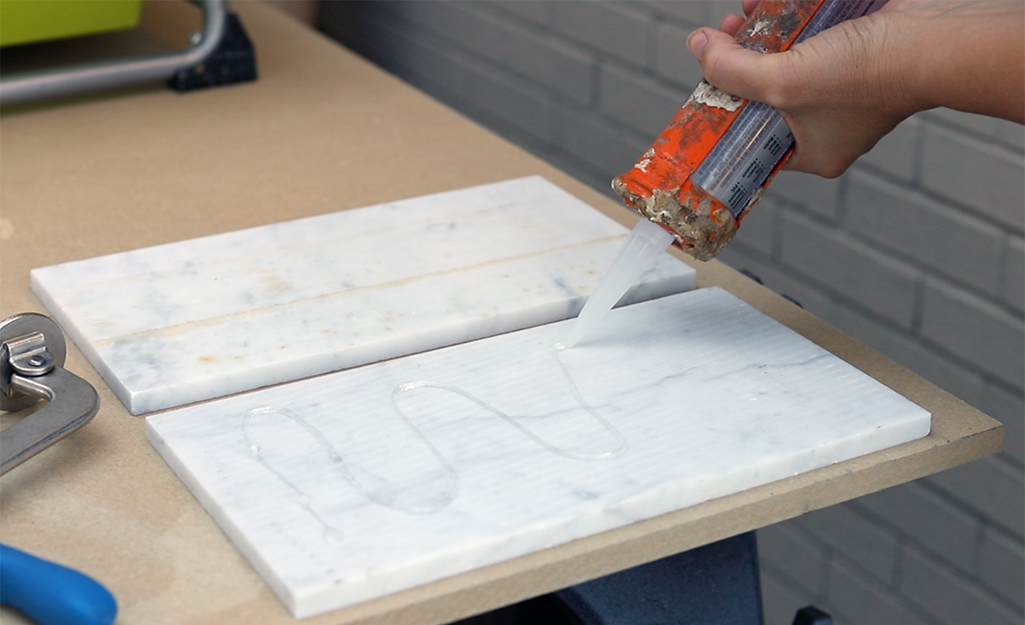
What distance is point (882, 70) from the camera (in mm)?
626

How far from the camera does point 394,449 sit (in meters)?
0.55

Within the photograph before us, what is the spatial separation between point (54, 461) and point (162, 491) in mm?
71

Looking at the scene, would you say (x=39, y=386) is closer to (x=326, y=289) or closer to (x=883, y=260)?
(x=326, y=289)

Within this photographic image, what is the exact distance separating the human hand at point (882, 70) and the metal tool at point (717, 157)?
0.01 m

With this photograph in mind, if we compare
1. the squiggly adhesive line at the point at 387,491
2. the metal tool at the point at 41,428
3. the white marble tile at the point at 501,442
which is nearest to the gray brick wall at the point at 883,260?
the white marble tile at the point at 501,442

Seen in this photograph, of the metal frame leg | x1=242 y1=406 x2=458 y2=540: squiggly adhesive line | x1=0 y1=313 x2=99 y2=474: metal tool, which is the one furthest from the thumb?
the metal frame leg

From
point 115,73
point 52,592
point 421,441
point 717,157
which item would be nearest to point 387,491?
point 421,441

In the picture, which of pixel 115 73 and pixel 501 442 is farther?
pixel 115 73

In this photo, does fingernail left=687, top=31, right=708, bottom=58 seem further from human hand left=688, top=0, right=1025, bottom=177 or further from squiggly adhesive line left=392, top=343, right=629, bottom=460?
squiggly adhesive line left=392, top=343, right=629, bottom=460

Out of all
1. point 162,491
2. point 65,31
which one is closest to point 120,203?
A: point 65,31

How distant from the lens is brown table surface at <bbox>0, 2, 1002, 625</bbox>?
0.49 m

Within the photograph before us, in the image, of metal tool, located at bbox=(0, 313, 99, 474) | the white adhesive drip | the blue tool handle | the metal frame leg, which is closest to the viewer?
the blue tool handle

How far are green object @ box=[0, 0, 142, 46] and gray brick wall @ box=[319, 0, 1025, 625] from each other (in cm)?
59

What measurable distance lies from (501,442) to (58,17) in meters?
0.72
